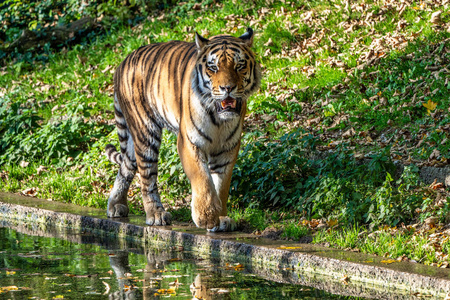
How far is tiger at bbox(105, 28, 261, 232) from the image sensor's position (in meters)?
5.27

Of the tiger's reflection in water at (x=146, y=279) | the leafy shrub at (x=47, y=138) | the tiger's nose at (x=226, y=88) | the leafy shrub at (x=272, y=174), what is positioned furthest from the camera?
the leafy shrub at (x=47, y=138)

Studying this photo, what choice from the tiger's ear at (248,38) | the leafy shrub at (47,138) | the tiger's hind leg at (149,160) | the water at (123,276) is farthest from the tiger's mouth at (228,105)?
the leafy shrub at (47,138)

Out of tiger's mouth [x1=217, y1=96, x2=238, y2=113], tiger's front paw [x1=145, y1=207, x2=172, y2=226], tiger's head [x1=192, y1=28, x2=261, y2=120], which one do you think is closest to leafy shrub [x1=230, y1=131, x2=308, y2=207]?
tiger's front paw [x1=145, y1=207, x2=172, y2=226]

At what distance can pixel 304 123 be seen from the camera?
7582 millimetres

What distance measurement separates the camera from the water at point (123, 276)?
3928 millimetres

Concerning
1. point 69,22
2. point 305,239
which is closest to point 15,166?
point 305,239

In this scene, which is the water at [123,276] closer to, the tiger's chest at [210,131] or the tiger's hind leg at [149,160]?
the tiger's hind leg at [149,160]

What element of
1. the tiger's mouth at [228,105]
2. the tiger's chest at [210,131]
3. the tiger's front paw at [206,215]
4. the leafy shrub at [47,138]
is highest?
the leafy shrub at [47,138]

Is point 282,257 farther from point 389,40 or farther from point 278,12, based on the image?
point 278,12

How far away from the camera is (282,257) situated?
4.68 m

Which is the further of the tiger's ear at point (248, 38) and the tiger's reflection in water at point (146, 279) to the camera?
the tiger's ear at point (248, 38)

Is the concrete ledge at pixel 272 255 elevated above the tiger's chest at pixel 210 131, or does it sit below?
below

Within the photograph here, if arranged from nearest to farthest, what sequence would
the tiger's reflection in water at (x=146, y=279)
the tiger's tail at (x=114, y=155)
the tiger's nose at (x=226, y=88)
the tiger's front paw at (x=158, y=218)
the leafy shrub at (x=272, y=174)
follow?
the tiger's reflection in water at (x=146, y=279) < the tiger's nose at (x=226, y=88) < the tiger's front paw at (x=158, y=218) < the leafy shrub at (x=272, y=174) < the tiger's tail at (x=114, y=155)

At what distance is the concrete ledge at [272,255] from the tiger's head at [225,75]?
1044 millimetres
